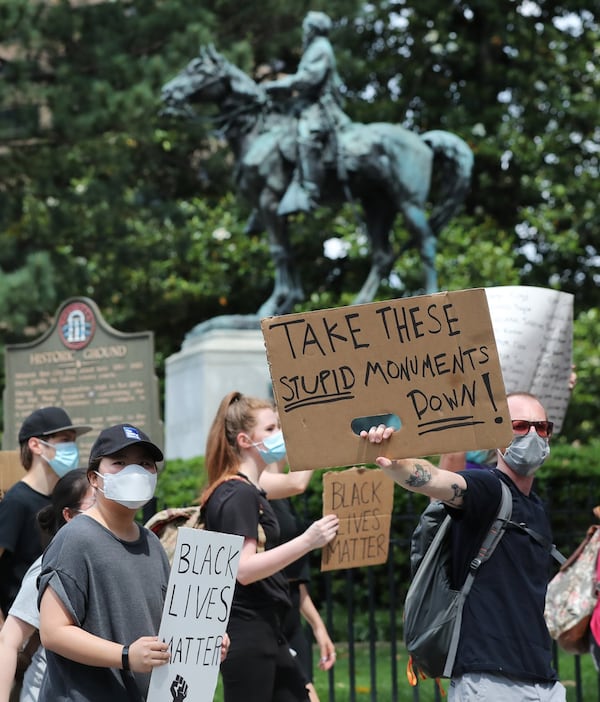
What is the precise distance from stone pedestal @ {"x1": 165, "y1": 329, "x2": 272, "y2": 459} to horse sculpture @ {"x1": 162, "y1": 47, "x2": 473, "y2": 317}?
24.1 inches

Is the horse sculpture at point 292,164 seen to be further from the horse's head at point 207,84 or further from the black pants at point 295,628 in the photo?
the black pants at point 295,628

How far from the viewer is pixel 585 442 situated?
2195 centimetres

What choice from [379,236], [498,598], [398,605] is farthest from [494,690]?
[379,236]

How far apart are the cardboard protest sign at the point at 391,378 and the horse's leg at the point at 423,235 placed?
11.2 m

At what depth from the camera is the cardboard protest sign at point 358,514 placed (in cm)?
577

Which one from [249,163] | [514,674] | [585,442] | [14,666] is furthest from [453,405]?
[585,442]

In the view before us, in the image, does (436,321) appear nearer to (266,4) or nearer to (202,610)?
(202,610)

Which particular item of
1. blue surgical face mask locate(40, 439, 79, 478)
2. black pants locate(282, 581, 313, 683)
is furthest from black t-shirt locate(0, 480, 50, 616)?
black pants locate(282, 581, 313, 683)

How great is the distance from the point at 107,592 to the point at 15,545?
130 centimetres

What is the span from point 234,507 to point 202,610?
3.00 feet

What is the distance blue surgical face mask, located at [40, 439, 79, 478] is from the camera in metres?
5.46

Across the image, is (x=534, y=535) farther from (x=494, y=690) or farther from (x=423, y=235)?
(x=423, y=235)

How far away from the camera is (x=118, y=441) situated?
390 cm

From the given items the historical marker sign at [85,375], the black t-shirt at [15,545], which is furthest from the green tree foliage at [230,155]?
the black t-shirt at [15,545]
